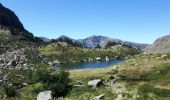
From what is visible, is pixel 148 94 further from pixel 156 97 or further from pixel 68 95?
pixel 68 95

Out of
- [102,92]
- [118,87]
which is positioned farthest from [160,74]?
[102,92]

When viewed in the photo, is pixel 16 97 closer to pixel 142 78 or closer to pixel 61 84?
pixel 61 84

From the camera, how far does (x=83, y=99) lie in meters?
47.9

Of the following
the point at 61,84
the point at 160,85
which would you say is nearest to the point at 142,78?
the point at 160,85

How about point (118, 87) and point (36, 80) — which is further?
A: point (36, 80)

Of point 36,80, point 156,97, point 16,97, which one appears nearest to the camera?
point 156,97

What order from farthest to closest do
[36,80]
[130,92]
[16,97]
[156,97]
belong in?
[36,80]
[16,97]
[130,92]
[156,97]

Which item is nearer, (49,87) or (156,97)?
(156,97)

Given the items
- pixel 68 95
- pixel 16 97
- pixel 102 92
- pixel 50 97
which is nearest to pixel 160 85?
pixel 102 92

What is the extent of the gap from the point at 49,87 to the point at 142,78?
18224 millimetres

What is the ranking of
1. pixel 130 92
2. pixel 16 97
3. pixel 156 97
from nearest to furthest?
pixel 156 97
pixel 130 92
pixel 16 97

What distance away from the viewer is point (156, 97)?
44.3m

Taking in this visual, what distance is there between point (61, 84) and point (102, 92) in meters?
7.72

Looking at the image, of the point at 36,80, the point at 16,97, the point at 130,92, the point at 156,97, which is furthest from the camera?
the point at 36,80
